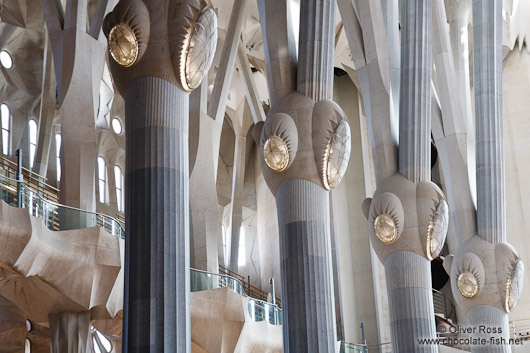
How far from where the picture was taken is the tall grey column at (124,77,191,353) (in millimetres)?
6707

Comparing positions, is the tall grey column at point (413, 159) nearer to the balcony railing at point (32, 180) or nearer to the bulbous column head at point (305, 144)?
the bulbous column head at point (305, 144)

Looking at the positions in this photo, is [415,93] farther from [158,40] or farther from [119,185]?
[119,185]

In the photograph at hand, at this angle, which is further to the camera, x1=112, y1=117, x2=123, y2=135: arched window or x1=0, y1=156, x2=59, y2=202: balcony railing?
x1=112, y1=117, x2=123, y2=135: arched window

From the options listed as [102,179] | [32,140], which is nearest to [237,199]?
[102,179]

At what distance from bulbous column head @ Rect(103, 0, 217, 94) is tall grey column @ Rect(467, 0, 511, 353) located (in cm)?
964

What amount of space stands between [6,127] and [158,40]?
1336 cm

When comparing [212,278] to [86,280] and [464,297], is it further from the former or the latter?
[464,297]

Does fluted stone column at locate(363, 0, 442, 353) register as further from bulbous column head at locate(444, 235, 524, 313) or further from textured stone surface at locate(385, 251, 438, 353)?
bulbous column head at locate(444, 235, 524, 313)

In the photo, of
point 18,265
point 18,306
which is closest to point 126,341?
point 18,265

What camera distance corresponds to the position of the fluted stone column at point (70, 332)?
40.2 ft

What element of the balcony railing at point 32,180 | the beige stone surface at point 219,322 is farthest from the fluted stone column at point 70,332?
the balcony railing at point 32,180

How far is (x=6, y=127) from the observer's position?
19.9m

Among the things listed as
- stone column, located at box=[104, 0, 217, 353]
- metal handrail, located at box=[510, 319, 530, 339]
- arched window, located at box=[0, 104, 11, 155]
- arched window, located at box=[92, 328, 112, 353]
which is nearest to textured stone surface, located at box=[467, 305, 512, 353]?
arched window, located at box=[92, 328, 112, 353]

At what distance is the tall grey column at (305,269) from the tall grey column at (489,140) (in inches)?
272
